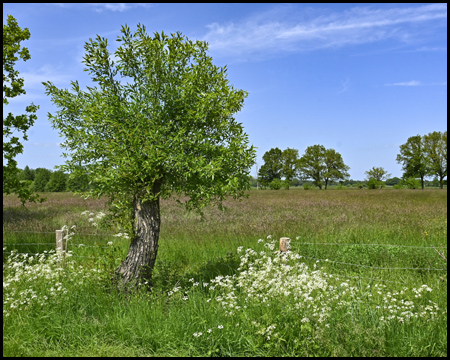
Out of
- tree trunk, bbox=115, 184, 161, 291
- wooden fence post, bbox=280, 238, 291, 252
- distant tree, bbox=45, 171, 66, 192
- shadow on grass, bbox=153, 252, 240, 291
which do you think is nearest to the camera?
tree trunk, bbox=115, 184, 161, 291

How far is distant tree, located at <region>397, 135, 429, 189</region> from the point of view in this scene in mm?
58772

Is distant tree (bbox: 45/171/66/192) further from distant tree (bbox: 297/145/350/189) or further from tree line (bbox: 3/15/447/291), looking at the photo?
tree line (bbox: 3/15/447/291)

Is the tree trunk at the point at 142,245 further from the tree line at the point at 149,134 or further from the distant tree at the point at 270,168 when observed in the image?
the distant tree at the point at 270,168

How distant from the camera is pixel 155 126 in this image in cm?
627

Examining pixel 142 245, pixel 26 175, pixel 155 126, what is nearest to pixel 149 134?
pixel 155 126

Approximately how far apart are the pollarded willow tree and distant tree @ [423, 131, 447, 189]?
59.9m

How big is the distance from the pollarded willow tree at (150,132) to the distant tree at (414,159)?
2393 inches

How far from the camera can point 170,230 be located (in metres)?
12.3

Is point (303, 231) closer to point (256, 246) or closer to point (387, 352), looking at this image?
point (256, 246)

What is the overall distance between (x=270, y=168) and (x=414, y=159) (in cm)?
2577

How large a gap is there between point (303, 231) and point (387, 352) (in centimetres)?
708

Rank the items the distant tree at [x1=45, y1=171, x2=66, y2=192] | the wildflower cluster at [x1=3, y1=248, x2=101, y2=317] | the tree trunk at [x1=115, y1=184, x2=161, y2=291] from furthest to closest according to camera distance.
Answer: the distant tree at [x1=45, y1=171, x2=66, y2=192] → the tree trunk at [x1=115, y1=184, x2=161, y2=291] → the wildflower cluster at [x1=3, y1=248, x2=101, y2=317]

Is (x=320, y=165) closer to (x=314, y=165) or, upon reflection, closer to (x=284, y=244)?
(x=314, y=165)

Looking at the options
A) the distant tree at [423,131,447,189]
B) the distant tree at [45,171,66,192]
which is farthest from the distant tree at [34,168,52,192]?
the distant tree at [423,131,447,189]
